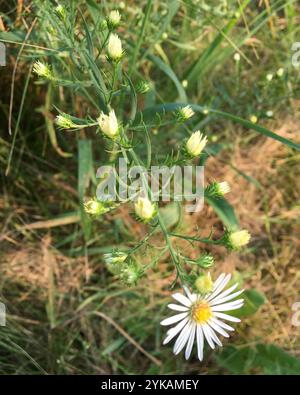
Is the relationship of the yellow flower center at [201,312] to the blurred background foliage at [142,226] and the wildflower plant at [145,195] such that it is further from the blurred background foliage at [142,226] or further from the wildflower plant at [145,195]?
the blurred background foliage at [142,226]

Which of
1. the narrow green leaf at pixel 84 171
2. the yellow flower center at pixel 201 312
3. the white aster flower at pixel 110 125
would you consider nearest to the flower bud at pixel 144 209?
the white aster flower at pixel 110 125

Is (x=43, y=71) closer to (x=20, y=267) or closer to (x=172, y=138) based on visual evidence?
(x=172, y=138)

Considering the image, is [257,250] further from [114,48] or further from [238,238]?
[114,48]

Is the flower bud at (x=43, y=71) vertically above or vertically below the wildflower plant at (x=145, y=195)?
above

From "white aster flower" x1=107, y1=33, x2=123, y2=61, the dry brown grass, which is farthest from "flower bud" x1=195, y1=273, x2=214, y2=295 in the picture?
the dry brown grass

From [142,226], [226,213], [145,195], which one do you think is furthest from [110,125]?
[142,226]
